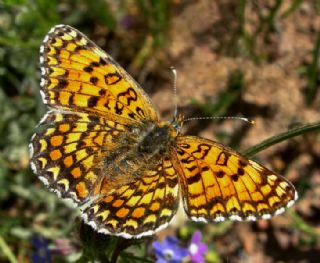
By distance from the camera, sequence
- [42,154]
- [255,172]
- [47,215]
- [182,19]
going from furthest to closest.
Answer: [182,19] → [47,215] → [42,154] → [255,172]

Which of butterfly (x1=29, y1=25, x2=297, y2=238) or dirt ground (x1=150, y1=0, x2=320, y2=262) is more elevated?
butterfly (x1=29, y1=25, x2=297, y2=238)

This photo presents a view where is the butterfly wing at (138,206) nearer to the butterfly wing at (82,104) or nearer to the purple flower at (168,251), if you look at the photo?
the butterfly wing at (82,104)

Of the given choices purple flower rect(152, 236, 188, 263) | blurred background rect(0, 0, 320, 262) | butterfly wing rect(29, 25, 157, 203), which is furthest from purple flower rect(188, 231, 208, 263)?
butterfly wing rect(29, 25, 157, 203)

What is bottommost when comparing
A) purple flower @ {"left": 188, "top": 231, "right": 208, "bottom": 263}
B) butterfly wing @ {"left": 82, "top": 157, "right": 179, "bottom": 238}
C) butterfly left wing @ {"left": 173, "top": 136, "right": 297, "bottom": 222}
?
purple flower @ {"left": 188, "top": 231, "right": 208, "bottom": 263}

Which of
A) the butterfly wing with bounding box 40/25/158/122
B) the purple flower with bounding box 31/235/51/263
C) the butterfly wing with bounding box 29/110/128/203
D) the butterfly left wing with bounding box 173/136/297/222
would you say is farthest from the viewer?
the purple flower with bounding box 31/235/51/263

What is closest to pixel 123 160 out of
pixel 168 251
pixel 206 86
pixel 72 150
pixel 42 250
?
pixel 72 150

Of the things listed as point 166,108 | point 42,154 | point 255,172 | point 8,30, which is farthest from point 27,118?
point 255,172

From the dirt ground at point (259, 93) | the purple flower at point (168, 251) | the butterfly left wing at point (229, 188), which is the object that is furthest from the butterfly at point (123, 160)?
the dirt ground at point (259, 93)

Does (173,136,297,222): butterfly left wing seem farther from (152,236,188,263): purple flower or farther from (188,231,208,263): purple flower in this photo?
(188,231,208,263): purple flower

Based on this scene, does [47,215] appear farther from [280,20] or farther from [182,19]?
[280,20]
